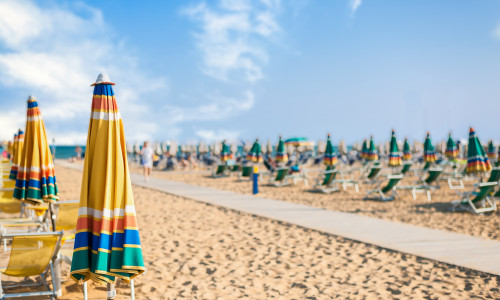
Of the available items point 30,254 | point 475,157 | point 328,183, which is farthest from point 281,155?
point 30,254

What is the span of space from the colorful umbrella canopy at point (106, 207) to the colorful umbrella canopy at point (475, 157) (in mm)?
9078

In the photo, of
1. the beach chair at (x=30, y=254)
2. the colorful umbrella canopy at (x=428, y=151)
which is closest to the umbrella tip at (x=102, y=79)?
the beach chair at (x=30, y=254)

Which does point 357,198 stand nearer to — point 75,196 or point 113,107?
point 75,196

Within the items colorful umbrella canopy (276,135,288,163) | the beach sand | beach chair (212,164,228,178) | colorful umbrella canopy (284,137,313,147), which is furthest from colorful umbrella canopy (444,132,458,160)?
beach chair (212,164,228,178)

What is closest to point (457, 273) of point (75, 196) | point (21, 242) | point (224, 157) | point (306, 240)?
point (306, 240)

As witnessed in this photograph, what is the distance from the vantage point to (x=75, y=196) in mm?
Result: 12148

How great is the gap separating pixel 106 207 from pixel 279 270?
9.32 ft

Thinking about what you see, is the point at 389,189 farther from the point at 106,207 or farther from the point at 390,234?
the point at 106,207

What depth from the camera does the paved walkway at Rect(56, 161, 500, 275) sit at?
548 cm

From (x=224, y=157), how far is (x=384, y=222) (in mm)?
12766

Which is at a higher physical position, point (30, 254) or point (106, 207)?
point (106, 207)

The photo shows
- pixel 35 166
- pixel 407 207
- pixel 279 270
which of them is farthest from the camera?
pixel 407 207

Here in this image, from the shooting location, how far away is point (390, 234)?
6859 millimetres

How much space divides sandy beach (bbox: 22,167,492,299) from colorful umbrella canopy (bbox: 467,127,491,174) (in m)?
5.04
